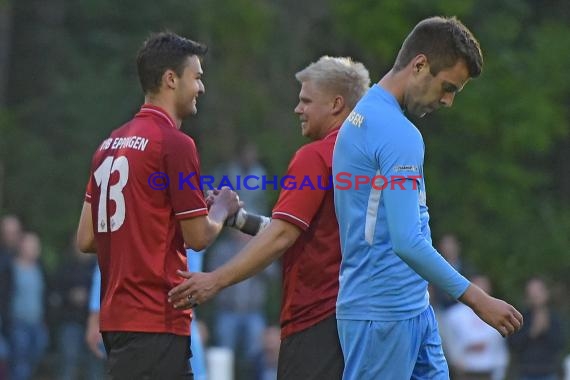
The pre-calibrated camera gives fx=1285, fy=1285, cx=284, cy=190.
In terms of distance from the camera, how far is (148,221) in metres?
5.54

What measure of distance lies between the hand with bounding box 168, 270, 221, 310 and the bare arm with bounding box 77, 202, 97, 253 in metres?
0.65

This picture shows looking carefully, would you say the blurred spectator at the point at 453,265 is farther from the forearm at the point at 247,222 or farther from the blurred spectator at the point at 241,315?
the forearm at the point at 247,222

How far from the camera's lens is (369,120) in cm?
522

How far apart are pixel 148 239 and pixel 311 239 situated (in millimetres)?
748

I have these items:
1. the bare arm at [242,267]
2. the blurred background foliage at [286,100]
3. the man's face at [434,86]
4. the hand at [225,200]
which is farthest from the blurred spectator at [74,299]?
the man's face at [434,86]

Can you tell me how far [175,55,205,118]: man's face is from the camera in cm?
578

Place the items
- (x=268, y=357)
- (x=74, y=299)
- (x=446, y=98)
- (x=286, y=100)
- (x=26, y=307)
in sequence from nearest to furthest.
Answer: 1. (x=446, y=98)
2. (x=268, y=357)
3. (x=74, y=299)
4. (x=26, y=307)
5. (x=286, y=100)

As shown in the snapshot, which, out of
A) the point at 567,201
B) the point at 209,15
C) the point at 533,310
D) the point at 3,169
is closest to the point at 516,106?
the point at 567,201

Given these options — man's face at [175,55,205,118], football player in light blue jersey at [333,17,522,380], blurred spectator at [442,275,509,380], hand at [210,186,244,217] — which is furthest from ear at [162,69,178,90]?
blurred spectator at [442,275,509,380]

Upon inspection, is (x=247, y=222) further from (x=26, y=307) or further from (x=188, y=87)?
(x=26, y=307)

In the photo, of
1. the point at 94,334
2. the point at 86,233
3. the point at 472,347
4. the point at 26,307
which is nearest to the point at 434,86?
the point at 86,233

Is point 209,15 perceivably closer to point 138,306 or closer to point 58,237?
point 58,237

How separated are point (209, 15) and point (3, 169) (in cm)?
423

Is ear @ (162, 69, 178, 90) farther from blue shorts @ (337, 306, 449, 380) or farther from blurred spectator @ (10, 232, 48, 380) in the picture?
blurred spectator @ (10, 232, 48, 380)
